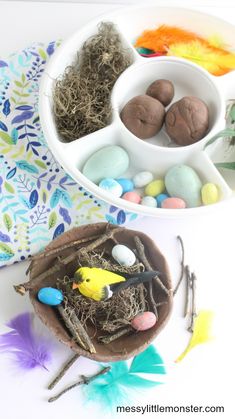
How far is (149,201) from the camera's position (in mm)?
837

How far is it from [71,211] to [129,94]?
0.27m

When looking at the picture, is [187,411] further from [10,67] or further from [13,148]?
[10,67]

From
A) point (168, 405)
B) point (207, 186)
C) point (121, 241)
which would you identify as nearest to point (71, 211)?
point (121, 241)

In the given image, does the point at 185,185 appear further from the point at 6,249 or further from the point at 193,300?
the point at 6,249

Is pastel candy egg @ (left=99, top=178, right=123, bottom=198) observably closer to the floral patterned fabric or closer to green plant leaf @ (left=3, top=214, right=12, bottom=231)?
the floral patterned fabric

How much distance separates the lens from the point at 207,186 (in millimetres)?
820

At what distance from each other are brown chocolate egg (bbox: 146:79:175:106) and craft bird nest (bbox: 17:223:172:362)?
28 centimetres

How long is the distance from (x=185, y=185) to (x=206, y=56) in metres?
0.30

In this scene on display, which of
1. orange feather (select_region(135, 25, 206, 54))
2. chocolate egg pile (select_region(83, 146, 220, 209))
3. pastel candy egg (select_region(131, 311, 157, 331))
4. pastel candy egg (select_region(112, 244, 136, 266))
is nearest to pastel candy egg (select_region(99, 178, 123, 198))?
chocolate egg pile (select_region(83, 146, 220, 209))

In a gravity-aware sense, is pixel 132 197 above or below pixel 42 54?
below

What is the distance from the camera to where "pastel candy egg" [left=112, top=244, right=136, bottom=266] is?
75cm

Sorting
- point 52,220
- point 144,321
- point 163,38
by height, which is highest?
point 163,38

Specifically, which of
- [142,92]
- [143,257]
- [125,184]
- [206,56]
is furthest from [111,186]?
[206,56]

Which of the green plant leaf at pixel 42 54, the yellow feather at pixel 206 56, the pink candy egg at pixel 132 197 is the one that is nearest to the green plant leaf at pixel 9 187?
the pink candy egg at pixel 132 197
